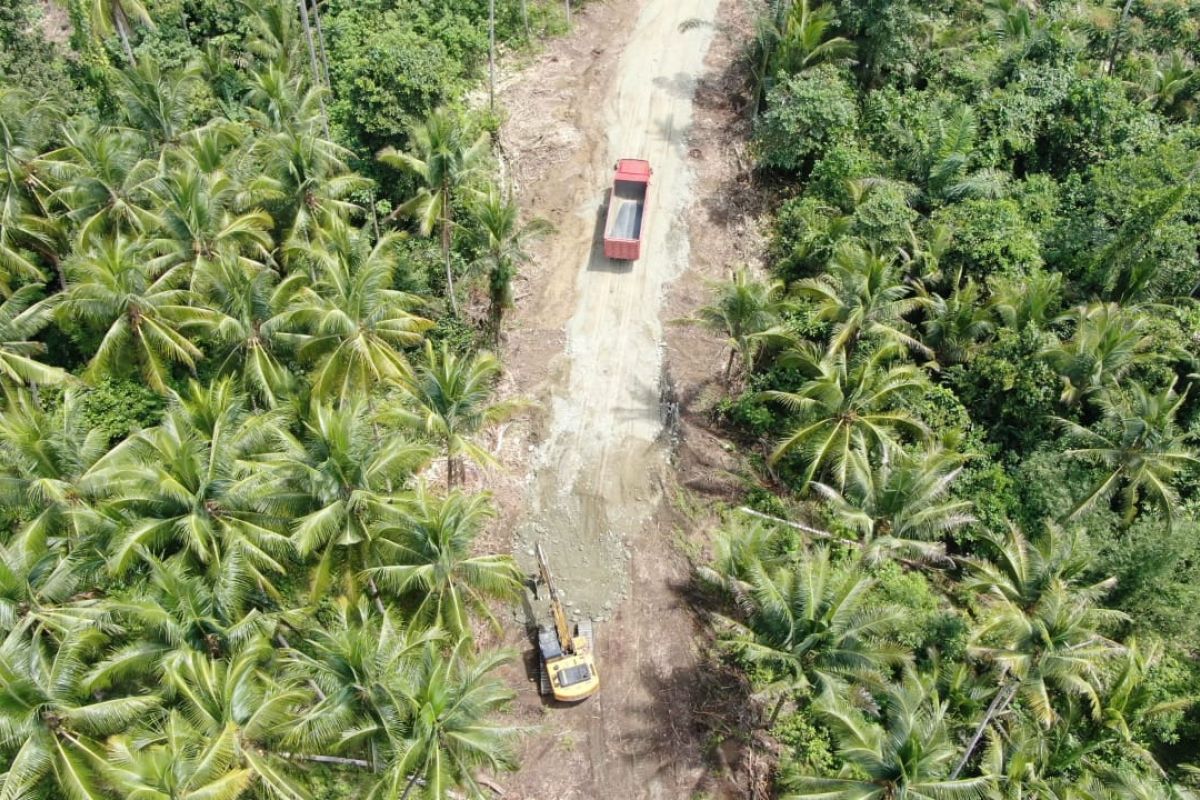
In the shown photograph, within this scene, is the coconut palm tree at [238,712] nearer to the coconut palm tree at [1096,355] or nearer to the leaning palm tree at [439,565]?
the leaning palm tree at [439,565]

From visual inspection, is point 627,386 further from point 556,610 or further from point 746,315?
point 556,610

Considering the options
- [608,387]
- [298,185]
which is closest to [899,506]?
[608,387]

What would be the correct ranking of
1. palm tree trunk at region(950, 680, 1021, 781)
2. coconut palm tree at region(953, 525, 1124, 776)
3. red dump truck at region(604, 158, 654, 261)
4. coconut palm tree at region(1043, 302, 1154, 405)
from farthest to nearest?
red dump truck at region(604, 158, 654, 261) → coconut palm tree at region(1043, 302, 1154, 405) → coconut palm tree at region(953, 525, 1124, 776) → palm tree trunk at region(950, 680, 1021, 781)

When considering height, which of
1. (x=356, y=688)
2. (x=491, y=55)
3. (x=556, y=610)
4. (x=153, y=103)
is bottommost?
(x=556, y=610)

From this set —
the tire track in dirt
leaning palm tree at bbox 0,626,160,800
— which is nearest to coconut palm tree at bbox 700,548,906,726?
the tire track in dirt

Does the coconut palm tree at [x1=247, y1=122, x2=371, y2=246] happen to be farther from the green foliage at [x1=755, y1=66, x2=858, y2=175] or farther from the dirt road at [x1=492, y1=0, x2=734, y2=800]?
the green foliage at [x1=755, y1=66, x2=858, y2=175]

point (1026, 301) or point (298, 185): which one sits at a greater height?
point (298, 185)

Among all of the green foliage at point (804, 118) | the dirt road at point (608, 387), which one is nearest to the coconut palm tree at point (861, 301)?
the dirt road at point (608, 387)
